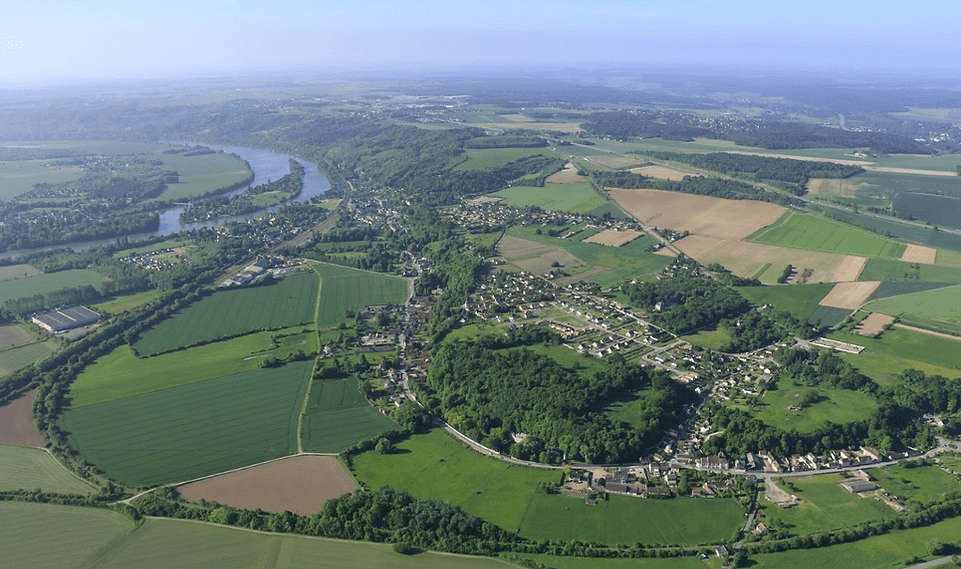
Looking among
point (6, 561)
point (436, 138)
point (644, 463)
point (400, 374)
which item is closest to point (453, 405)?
point (400, 374)

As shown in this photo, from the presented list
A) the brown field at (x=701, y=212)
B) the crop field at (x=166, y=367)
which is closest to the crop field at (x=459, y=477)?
the crop field at (x=166, y=367)

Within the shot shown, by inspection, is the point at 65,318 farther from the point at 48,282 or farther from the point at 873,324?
the point at 873,324

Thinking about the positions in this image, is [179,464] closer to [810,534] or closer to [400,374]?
[400,374]

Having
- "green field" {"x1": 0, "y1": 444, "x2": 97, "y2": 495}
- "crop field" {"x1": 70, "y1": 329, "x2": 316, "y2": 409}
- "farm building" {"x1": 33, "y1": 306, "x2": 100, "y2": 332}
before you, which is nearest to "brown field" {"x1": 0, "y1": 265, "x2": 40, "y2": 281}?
"farm building" {"x1": 33, "y1": 306, "x2": 100, "y2": 332}

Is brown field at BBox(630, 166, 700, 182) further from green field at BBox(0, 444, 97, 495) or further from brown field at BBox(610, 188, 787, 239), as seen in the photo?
green field at BBox(0, 444, 97, 495)

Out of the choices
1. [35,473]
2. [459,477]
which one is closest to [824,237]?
[459,477]

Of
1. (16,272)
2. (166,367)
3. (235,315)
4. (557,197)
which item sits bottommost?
(166,367)
